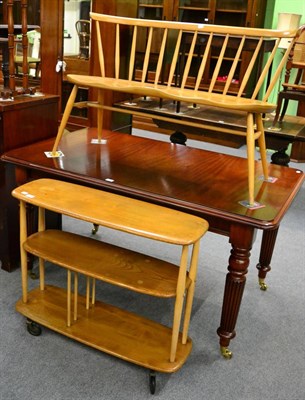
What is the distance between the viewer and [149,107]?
146 inches

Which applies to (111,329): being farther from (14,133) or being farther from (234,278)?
(14,133)

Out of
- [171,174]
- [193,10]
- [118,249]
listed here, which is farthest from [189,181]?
[193,10]

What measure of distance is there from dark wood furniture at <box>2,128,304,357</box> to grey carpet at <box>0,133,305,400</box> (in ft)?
0.41

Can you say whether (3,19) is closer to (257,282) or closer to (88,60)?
(88,60)

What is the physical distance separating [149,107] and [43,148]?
163 cm

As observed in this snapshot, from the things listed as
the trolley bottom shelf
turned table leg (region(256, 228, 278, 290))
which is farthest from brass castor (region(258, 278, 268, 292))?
the trolley bottom shelf

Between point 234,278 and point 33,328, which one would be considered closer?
point 234,278

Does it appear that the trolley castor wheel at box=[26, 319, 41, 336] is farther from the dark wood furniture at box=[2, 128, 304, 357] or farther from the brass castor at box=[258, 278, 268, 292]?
the brass castor at box=[258, 278, 268, 292]

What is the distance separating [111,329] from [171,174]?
0.72 meters

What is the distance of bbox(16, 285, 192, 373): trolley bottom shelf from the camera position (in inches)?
66.4

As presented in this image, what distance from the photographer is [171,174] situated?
2033mm

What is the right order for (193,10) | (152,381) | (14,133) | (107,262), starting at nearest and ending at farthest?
(152,381) → (107,262) → (14,133) → (193,10)

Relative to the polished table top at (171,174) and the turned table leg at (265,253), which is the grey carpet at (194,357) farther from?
the polished table top at (171,174)

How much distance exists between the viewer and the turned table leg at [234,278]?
1660mm
